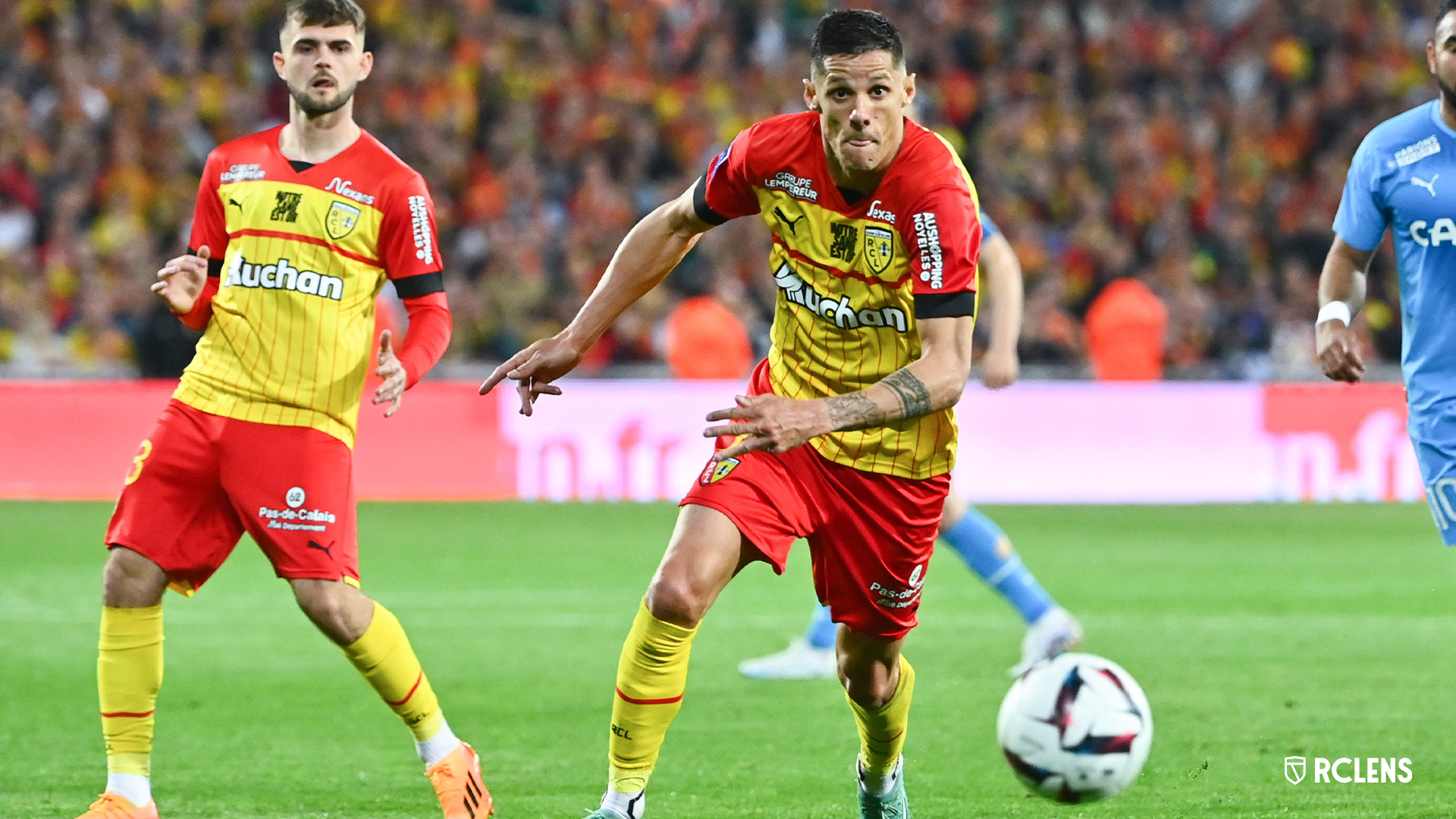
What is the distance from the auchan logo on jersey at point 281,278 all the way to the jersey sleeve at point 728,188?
1.10 metres

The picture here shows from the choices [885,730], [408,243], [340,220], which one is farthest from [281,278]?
[885,730]

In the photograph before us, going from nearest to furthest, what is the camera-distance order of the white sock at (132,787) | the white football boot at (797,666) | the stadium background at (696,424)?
the white sock at (132,787), the stadium background at (696,424), the white football boot at (797,666)

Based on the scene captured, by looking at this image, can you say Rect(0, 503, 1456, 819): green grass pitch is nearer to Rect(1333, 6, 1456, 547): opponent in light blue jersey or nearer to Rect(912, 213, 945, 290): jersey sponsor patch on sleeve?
Rect(1333, 6, 1456, 547): opponent in light blue jersey

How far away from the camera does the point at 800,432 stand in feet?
13.4

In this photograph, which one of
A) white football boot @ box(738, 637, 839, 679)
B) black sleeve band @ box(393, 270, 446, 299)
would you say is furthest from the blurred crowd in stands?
black sleeve band @ box(393, 270, 446, 299)

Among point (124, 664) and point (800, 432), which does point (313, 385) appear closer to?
point (124, 664)

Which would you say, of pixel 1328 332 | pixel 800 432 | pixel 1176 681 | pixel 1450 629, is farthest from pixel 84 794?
pixel 1450 629

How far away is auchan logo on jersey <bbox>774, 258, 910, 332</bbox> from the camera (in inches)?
187

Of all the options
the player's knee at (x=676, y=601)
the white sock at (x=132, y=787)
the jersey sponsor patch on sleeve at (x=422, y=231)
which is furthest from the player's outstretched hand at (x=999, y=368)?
the white sock at (x=132, y=787)

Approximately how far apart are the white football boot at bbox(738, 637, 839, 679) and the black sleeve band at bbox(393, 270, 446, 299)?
9.56 ft

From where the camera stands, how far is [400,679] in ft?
16.8

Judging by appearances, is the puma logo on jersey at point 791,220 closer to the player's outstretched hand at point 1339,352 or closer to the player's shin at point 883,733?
the player's shin at point 883,733

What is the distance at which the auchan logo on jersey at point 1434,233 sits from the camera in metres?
5.03

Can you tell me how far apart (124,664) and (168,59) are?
14353mm
